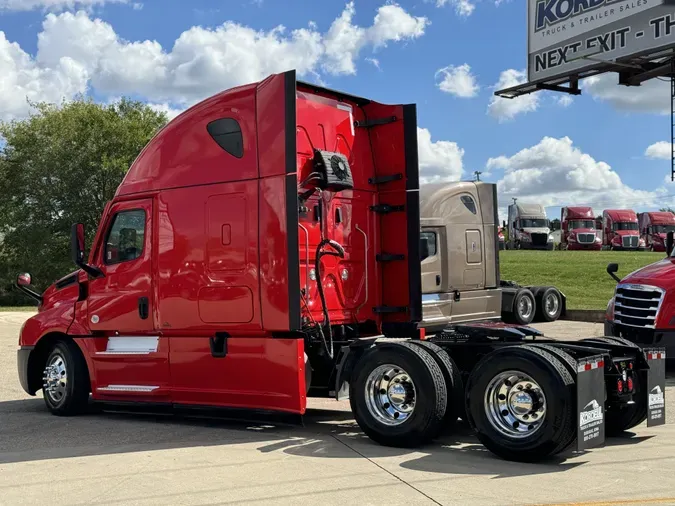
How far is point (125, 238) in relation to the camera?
9.34 m

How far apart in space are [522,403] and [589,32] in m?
21.9

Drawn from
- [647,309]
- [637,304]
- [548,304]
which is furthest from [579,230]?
[647,309]

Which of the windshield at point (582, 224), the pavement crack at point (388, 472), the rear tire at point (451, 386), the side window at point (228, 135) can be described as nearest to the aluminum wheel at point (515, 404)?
the rear tire at point (451, 386)

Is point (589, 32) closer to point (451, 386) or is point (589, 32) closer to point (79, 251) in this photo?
point (79, 251)

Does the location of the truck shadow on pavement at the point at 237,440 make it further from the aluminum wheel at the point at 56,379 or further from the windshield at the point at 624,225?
the windshield at the point at 624,225

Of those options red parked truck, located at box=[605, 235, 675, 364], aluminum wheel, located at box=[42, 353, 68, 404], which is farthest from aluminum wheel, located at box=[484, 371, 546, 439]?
red parked truck, located at box=[605, 235, 675, 364]

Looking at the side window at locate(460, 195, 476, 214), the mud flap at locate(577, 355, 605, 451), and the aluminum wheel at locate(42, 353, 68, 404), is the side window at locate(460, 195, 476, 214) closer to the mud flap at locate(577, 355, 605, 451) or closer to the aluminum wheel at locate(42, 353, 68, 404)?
the aluminum wheel at locate(42, 353, 68, 404)

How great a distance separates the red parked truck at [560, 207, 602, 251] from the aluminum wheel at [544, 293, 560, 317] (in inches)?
1121

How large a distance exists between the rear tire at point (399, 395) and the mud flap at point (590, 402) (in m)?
1.26

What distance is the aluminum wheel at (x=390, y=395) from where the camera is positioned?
7285 mm

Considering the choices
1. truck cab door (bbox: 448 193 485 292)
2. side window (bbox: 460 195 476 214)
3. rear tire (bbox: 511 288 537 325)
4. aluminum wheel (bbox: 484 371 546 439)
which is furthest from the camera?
rear tire (bbox: 511 288 537 325)

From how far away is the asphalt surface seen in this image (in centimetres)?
565

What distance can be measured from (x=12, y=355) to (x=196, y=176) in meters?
9.72

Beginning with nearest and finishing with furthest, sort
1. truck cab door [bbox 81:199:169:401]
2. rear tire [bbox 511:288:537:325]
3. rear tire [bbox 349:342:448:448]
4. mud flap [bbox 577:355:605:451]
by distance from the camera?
mud flap [bbox 577:355:605:451], rear tire [bbox 349:342:448:448], truck cab door [bbox 81:199:169:401], rear tire [bbox 511:288:537:325]
